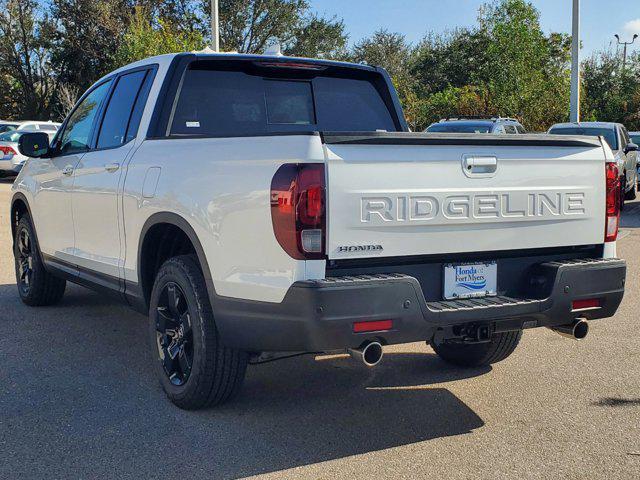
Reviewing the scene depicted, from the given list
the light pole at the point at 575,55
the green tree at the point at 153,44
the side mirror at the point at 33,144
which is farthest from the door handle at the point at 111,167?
the green tree at the point at 153,44

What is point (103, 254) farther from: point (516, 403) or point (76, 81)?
point (76, 81)

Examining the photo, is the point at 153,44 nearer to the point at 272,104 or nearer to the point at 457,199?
the point at 272,104

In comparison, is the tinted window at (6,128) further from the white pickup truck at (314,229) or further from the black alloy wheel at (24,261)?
the white pickup truck at (314,229)

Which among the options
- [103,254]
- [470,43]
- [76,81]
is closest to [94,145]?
[103,254]

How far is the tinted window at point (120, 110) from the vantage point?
5773 mm

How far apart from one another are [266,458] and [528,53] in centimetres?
2530

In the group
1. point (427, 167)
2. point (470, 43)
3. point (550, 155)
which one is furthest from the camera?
point (470, 43)

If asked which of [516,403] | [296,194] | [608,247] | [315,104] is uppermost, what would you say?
[315,104]

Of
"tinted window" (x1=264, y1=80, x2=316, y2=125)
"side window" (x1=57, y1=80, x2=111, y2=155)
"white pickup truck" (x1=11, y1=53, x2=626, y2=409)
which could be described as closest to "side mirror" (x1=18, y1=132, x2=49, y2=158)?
"side window" (x1=57, y1=80, x2=111, y2=155)

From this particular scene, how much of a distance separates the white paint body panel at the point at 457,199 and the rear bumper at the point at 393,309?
17 cm

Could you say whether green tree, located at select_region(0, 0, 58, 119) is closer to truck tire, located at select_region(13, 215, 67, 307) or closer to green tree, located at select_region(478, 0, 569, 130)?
green tree, located at select_region(478, 0, 569, 130)

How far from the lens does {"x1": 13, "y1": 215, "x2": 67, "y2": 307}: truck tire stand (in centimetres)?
732

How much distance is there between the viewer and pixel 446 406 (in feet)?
16.2

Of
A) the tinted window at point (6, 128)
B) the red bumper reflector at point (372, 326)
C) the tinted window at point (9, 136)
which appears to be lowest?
the red bumper reflector at point (372, 326)
